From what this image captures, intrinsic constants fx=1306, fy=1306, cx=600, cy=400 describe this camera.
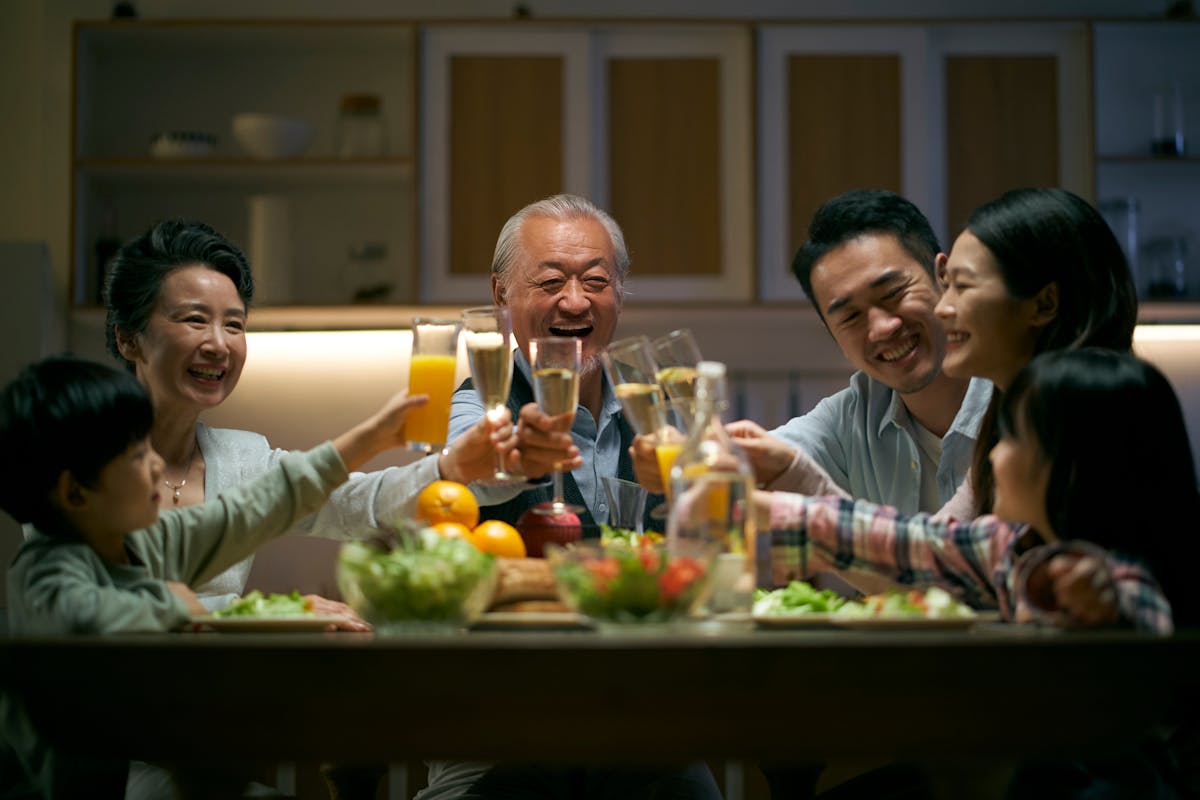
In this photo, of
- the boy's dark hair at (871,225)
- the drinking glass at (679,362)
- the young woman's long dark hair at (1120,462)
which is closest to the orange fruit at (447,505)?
the drinking glass at (679,362)

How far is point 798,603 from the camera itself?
1.55 metres

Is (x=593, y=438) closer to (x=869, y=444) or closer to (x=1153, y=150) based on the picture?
(x=869, y=444)

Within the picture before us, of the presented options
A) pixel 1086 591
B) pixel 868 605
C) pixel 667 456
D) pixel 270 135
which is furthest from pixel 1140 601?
pixel 270 135

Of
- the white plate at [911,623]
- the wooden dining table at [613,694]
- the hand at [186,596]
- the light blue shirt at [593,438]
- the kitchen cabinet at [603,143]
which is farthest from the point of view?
the kitchen cabinet at [603,143]

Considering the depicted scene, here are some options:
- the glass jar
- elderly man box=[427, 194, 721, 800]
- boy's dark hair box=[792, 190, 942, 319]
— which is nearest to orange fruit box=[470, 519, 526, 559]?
elderly man box=[427, 194, 721, 800]

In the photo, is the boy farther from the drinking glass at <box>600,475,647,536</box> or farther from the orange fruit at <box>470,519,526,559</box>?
the drinking glass at <box>600,475,647,536</box>

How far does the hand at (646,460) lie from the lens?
1786mm

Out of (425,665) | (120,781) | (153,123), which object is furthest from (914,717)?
(153,123)

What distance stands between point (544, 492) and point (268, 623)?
3.48 feet

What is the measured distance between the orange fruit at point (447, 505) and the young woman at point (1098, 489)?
0.69m

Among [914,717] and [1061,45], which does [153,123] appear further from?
[914,717]

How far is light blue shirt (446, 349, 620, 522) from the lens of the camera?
251cm

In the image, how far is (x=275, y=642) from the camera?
114 cm

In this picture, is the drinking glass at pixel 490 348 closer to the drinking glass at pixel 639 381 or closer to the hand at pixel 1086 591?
the drinking glass at pixel 639 381
